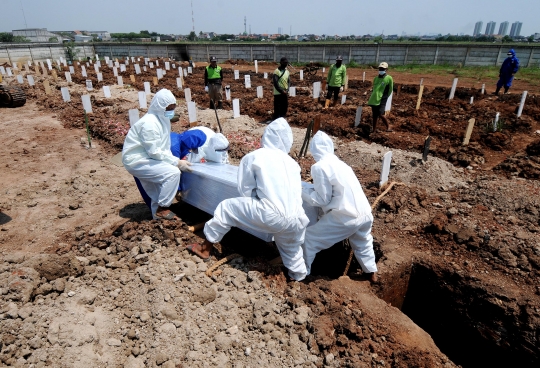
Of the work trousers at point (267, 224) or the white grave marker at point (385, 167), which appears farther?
the white grave marker at point (385, 167)

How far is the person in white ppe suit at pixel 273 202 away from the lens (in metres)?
3.31

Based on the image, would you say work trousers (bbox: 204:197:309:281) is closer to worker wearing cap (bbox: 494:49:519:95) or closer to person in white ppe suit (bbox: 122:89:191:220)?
person in white ppe suit (bbox: 122:89:191:220)

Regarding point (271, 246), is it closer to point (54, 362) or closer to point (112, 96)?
point (54, 362)

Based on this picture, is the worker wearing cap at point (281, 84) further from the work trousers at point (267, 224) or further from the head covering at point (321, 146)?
the work trousers at point (267, 224)

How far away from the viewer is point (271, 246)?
4410 millimetres

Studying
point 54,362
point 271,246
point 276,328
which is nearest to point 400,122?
point 271,246

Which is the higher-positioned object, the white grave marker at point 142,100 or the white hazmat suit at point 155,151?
the white hazmat suit at point 155,151

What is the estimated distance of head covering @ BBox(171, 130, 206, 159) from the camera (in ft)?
15.0

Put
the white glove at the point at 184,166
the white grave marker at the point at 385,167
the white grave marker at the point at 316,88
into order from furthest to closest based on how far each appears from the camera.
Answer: the white grave marker at the point at 316,88
the white grave marker at the point at 385,167
the white glove at the point at 184,166

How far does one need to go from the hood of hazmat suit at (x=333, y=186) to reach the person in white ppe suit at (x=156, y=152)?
63.4 inches

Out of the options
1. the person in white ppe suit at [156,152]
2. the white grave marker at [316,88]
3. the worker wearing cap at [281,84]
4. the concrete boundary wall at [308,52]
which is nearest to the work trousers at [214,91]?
the worker wearing cap at [281,84]

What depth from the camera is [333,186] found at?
3.49 metres

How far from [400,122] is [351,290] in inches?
286

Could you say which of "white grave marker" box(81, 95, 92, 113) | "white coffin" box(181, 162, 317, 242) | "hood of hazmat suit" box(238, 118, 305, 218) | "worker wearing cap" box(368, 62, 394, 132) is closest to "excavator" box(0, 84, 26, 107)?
"white grave marker" box(81, 95, 92, 113)
